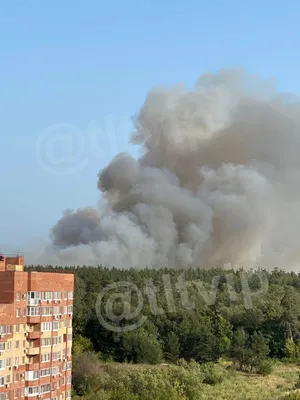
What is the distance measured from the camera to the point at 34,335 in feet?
87.9

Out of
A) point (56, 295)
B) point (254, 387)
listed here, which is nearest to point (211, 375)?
point (254, 387)

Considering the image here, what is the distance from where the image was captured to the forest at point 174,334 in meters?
36.0

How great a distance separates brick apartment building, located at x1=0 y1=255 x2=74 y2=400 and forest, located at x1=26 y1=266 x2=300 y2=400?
6135 mm

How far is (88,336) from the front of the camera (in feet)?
149

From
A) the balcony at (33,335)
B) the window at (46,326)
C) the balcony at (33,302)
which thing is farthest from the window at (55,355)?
the balcony at (33,302)

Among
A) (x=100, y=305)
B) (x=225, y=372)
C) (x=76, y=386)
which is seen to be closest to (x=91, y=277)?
(x=100, y=305)

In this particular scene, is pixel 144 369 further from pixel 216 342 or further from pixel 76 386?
pixel 216 342

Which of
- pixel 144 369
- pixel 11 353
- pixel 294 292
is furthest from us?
pixel 294 292

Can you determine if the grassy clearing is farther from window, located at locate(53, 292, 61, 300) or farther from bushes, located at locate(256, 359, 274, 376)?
window, located at locate(53, 292, 61, 300)

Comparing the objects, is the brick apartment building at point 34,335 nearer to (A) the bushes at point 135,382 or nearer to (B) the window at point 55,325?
(B) the window at point 55,325

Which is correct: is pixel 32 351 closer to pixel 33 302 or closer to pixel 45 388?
pixel 45 388

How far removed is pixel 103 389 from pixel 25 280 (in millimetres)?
10513

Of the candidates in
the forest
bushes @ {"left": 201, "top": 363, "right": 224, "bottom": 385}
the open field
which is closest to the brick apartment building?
the open field

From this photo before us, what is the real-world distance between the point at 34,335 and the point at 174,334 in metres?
18.7
